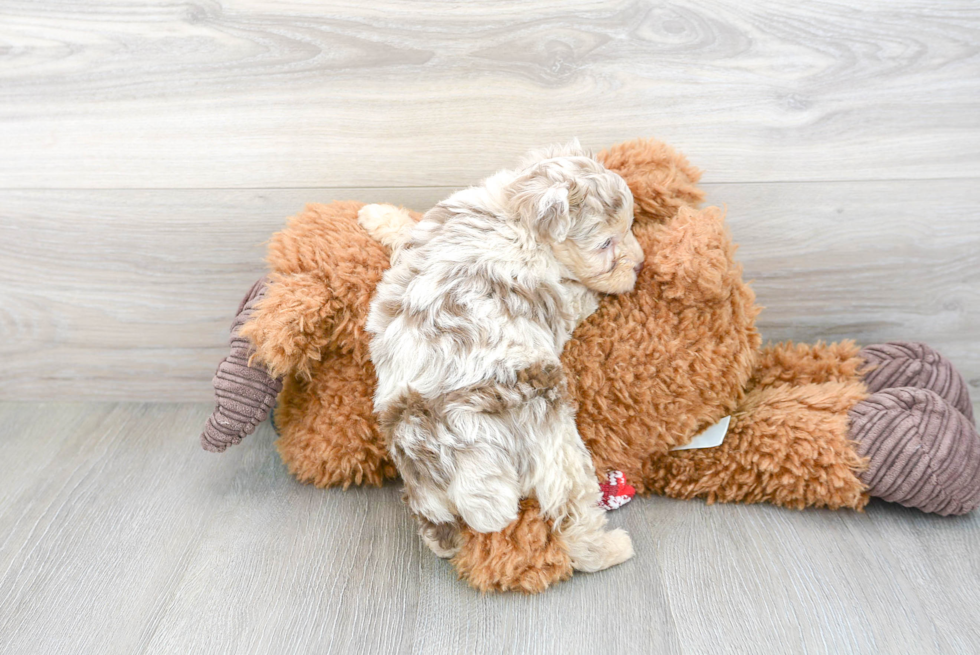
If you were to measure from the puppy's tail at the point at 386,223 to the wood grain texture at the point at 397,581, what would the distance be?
38cm

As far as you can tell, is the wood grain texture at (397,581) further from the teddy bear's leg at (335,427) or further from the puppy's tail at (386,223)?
the puppy's tail at (386,223)

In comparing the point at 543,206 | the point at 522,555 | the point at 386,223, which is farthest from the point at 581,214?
the point at 522,555

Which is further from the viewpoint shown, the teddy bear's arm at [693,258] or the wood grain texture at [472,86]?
the wood grain texture at [472,86]

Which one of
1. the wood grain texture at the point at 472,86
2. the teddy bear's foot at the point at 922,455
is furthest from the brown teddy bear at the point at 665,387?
the wood grain texture at the point at 472,86

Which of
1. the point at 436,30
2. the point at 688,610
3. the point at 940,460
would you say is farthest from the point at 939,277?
the point at 436,30

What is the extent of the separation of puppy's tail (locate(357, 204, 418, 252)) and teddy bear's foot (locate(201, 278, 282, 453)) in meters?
0.18

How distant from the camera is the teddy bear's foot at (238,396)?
943 mm

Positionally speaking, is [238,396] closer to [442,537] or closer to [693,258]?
[442,537]

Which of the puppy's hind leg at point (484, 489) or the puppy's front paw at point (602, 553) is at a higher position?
the puppy's hind leg at point (484, 489)

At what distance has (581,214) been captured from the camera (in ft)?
2.69

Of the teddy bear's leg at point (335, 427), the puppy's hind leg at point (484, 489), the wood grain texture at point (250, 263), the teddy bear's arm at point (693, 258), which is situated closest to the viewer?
the puppy's hind leg at point (484, 489)

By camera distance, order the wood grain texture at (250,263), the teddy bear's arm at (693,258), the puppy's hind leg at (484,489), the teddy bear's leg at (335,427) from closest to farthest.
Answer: the puppy's hind leg at (484,489)
the teddy bear's arm at (693,258)
the teddy bear's leg at (335,427)
the wood grain texture at (250,263)

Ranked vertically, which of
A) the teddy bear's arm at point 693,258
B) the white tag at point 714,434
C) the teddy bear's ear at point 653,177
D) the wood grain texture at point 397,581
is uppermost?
the teddy bear's ear at point 653,177

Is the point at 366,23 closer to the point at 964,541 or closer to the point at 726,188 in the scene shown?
the point at 726,188
